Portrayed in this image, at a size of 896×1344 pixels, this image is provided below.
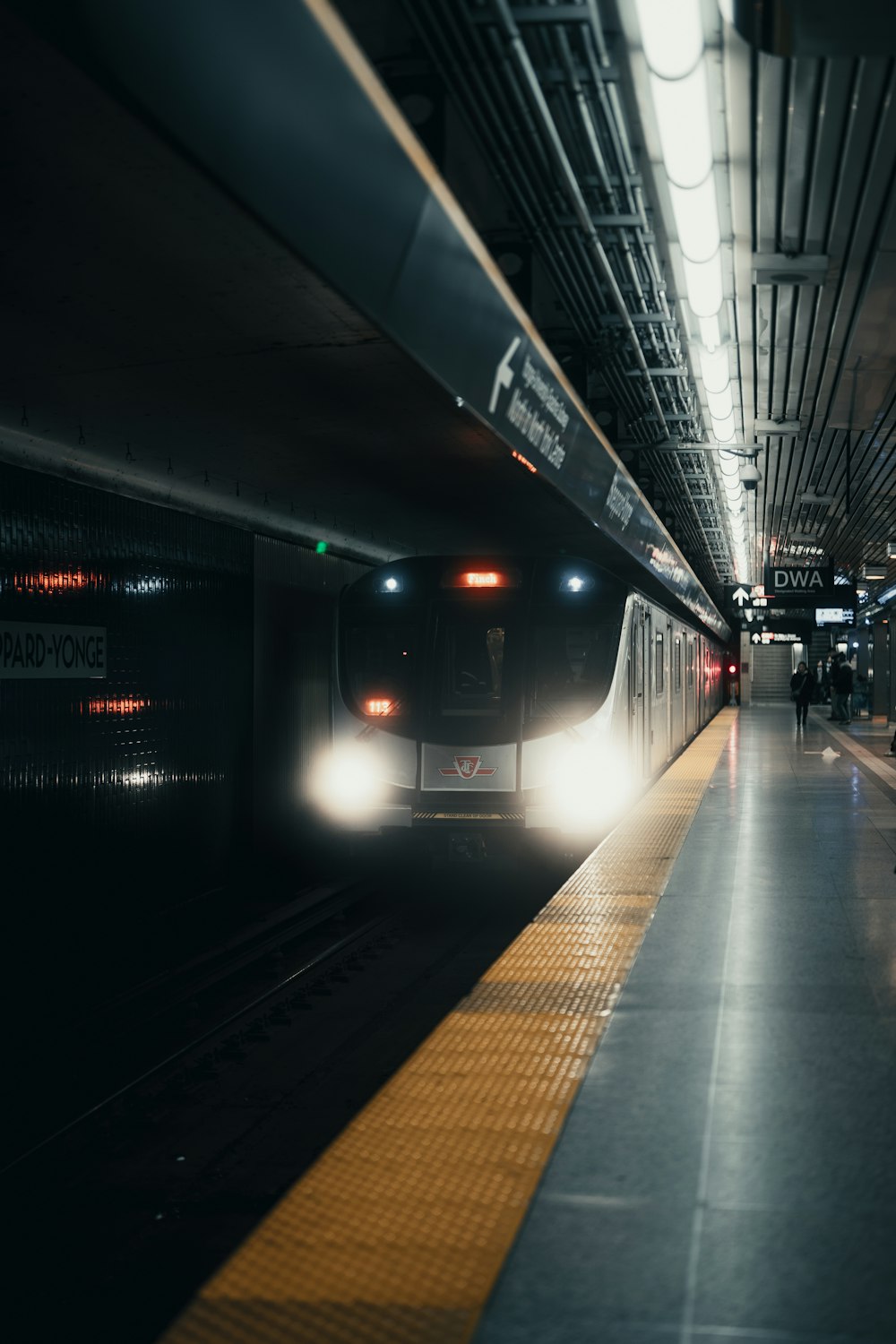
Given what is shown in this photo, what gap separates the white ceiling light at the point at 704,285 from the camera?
22.5 ft

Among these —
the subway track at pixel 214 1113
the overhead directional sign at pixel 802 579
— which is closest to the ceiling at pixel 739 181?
the subway track at pixel 214 1113

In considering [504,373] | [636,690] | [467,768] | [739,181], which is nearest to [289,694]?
[467,768]

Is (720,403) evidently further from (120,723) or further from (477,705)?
(120,723)

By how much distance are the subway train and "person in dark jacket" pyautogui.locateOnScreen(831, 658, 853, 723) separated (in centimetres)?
1817

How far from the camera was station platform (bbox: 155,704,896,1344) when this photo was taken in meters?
2.25

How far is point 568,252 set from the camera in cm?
807

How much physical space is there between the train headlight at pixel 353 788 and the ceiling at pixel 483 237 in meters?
2.11

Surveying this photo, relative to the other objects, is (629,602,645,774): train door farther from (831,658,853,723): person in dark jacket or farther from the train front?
(831,658,853,723): person in dark jacket

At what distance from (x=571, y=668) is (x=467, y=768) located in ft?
3.74

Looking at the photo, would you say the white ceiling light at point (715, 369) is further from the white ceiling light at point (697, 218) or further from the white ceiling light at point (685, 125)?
the white ceiling light at point (685, 125)

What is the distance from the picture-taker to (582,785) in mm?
9406

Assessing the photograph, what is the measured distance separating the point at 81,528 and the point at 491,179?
349 cm

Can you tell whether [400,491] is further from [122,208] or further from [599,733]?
[122,208]

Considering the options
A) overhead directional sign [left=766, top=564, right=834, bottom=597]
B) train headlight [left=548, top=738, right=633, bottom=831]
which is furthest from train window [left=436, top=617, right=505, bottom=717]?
overhead directional sign [left=766, top=564, right=834, bottom=597]
